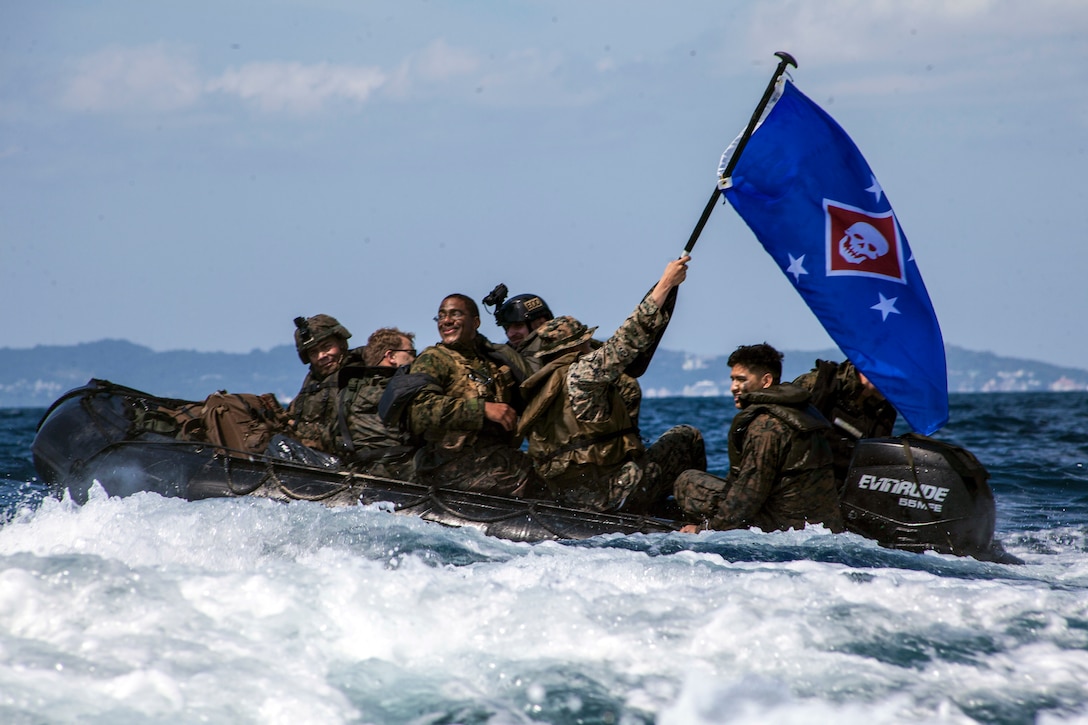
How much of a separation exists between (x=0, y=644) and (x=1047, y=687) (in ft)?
14.3

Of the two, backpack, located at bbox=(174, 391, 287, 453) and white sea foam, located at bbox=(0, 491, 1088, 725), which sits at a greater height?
backpack, located at bbox=(174, 391, 287, 453)

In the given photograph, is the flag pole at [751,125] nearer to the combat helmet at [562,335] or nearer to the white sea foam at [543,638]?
the combat helmet at [562,335]

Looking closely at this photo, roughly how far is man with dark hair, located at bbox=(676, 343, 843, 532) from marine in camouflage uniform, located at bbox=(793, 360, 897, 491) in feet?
2.10

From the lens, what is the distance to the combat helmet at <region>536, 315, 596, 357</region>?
7230mm

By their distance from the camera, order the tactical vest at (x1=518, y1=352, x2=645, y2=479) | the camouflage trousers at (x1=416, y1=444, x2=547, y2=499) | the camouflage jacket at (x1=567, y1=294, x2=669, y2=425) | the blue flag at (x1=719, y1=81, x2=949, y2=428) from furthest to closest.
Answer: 1. the camouflage trousers at (x1=416, y1=444, x2=547, y2=499)
2. the tactical vest at (x1=518, y1=352, x2=645, y2=479)
3. the blue flag at (x1=719, y1=81, x2=949, y2=428)
4. the camouflage jacket at (x1=567, y1=294, x2=669, y2=425)

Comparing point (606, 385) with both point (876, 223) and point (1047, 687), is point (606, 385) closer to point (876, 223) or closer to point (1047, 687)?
point (876, 223)

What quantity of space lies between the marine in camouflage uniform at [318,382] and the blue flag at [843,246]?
10.7 ft

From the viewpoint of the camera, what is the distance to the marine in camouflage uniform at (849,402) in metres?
7.41

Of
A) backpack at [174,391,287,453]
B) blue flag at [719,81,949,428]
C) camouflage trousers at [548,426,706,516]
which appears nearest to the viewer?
blue flag at [719,81,949,428]

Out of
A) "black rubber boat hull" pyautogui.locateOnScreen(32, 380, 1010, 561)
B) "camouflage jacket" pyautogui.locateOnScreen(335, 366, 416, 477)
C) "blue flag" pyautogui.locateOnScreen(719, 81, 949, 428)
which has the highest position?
"blue flag" pyautogui.locateOnScreen(719, 81, 949, 428)

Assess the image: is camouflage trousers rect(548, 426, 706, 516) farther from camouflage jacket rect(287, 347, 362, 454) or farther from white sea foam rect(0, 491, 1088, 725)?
camouflage jacket rect(287, 347, 362, 454)

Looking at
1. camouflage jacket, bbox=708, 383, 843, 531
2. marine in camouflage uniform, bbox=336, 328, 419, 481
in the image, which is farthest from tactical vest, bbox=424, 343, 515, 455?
camouflage jacket, bbox=708, 383, 843, 531

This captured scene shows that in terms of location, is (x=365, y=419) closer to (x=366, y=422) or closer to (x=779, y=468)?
(x=366, y=422)

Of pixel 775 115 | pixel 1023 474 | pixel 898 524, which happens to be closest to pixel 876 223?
pixel 775 115
